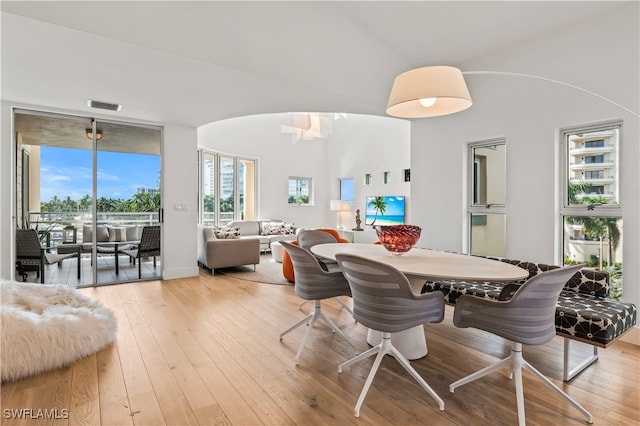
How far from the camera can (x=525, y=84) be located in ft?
11.6

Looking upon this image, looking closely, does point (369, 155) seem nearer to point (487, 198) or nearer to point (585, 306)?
point (487, 198)

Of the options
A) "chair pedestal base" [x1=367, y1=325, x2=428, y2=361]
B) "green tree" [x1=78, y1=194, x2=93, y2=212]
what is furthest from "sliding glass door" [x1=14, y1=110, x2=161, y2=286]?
"chair pedestal base" [x1=367, y1=325, x2=428, y2=361]

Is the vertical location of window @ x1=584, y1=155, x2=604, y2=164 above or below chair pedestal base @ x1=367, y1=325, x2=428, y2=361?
above

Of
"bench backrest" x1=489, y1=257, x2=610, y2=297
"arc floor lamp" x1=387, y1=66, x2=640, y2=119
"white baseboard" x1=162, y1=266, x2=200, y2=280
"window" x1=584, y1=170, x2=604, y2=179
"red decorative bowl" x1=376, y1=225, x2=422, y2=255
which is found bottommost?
"white baseboard" x1=162, y1=266, x2=200, y2=280

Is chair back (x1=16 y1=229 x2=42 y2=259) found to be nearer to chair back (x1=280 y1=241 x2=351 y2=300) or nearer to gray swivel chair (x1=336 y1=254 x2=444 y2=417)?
chair back (x1=280 y1=241 x2=351 y2=300)

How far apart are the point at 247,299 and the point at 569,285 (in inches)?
123

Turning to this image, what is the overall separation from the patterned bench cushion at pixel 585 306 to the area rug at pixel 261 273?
8.85 feet

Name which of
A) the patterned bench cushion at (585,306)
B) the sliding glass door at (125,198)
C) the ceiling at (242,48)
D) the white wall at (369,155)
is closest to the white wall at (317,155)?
the white wall at (369,155)

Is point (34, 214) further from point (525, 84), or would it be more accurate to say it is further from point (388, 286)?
point (525, 84)

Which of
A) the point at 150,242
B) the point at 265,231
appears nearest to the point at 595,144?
the point at 150,242

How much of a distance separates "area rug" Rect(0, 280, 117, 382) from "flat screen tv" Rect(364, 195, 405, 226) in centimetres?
592

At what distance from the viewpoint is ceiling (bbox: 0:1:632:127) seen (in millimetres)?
2639

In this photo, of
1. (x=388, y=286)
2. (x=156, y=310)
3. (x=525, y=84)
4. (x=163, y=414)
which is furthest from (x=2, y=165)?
(x=525, y=84)

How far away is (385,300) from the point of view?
6.15ft
